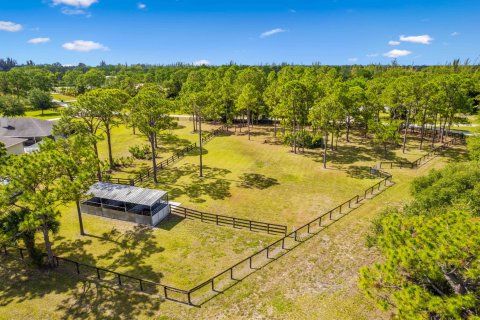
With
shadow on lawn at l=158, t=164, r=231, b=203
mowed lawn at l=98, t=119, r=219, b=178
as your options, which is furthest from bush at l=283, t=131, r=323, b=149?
mowed lawn at l=98, t=119, r=219, b=178

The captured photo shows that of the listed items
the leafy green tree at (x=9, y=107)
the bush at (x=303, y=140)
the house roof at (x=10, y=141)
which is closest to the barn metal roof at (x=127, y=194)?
the house roof at (x=10, y=141)

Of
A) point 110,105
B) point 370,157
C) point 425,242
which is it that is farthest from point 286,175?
point 425,242

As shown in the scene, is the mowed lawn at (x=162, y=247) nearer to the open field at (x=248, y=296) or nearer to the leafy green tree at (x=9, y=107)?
the open field at (x=248, y=296)

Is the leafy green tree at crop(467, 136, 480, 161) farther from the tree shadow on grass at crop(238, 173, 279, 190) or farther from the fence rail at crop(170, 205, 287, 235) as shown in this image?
the fence rail at crop(170, 205, 287, 235)

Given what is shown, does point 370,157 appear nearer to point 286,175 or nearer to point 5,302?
point 286,175

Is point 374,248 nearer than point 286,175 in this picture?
Yes
